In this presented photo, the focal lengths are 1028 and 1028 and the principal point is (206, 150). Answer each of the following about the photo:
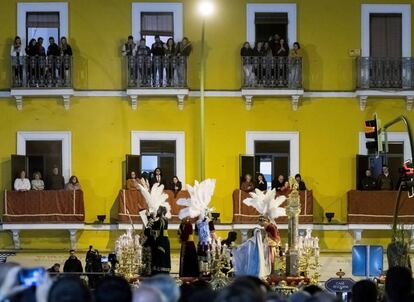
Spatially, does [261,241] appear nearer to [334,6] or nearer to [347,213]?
[347,213]

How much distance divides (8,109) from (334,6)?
1079cm

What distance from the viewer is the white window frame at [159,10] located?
1276 inches

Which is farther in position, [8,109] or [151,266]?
[8,109]

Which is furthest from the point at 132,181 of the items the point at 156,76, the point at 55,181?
the point at 156,76

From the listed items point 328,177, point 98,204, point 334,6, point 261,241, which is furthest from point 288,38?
point 261,241

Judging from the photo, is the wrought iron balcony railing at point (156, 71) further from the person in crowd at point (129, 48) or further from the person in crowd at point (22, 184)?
the person in crowd at point (22, 184)

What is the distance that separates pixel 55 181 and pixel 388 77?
35.7 ft

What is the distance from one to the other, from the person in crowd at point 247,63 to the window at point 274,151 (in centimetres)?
167

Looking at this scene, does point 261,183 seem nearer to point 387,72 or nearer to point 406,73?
point 387,72

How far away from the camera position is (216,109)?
3259 centimetres

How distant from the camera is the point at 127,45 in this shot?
105ft

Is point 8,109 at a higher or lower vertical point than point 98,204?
higher

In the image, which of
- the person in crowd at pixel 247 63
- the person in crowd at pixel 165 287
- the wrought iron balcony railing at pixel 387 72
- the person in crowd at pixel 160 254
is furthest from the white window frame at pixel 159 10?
the person in crowd at pixel 165 287

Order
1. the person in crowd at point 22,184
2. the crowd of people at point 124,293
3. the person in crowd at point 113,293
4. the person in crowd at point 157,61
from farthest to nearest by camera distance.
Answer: the person in crowd at point 157,61 → the person in crowd at point 22,184 → the person in crowd at point 113,293 → the crowd of people at point 124,293
